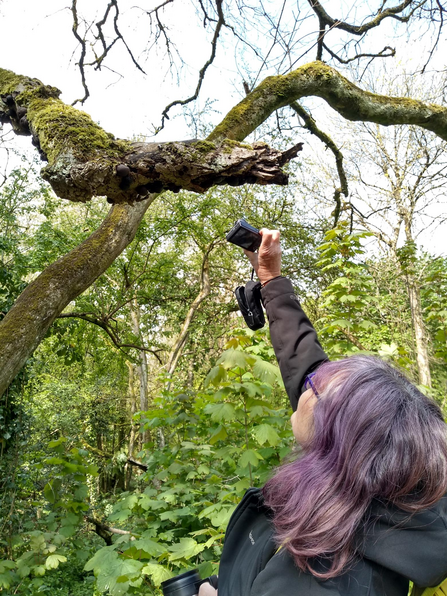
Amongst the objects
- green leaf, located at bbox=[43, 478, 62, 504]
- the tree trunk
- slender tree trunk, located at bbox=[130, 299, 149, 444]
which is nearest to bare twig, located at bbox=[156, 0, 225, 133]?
the tree trunk

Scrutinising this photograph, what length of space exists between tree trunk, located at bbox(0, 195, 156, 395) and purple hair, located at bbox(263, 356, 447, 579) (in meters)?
1.78

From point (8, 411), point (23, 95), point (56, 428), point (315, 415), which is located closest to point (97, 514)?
point (56, 428)

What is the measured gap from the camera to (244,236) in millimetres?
1480

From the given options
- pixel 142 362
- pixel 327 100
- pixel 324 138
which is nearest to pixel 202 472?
pixel 327 100

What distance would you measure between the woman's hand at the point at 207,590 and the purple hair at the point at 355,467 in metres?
0.43

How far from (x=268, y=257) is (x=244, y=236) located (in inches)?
4.5

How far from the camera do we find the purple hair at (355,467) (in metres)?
0.76

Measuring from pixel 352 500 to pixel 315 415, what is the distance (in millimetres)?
184

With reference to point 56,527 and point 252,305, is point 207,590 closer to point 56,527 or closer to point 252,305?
point 252,305

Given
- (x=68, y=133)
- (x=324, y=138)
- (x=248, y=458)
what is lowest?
(x=248, y=458)

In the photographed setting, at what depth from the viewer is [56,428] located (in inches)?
364

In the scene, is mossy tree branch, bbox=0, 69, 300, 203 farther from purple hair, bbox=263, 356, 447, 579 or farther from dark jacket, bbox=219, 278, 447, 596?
dark jacket, bbox=219, 278, 447, 596

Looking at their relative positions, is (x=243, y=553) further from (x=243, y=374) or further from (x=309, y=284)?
(x=309, y=284)

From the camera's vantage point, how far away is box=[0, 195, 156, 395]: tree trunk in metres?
2.20
